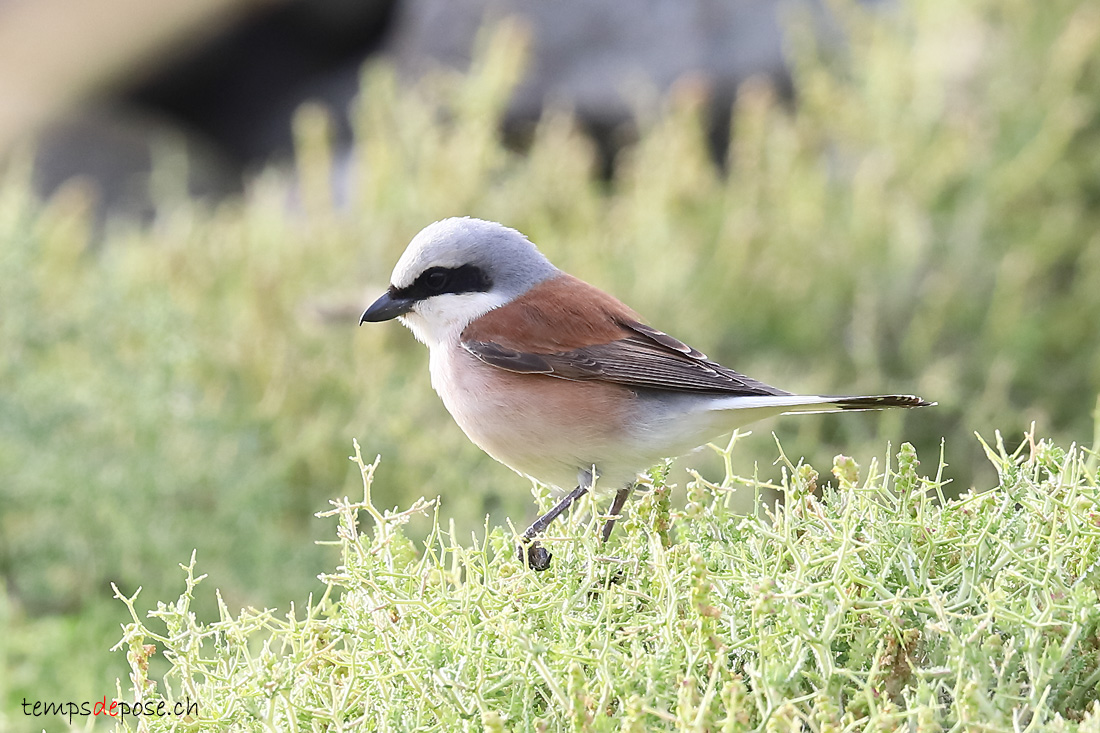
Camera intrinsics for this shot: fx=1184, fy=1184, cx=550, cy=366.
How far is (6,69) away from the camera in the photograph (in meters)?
8.37

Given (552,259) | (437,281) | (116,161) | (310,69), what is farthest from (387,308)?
(310,69)

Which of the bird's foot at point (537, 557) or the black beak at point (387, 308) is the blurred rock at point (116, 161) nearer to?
the black beak at point (387, 308)

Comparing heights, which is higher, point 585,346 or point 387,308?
point 387,308

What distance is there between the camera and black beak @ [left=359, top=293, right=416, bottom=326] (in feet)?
8.50

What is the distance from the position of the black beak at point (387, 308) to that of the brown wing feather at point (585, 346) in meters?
0.15

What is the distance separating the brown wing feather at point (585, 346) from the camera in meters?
2.53

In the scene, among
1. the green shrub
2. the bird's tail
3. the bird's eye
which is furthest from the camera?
the bird's eye

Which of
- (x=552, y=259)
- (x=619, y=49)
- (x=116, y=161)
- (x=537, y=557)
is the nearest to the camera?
(x=537, y=557)

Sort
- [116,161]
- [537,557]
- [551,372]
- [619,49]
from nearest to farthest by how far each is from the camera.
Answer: [537,557] < [551,372] < [619,49] < [116,161]

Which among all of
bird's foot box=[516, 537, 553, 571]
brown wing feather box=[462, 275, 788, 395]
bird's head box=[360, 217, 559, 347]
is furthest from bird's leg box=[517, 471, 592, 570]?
bird's head box=[360, 217, 559, 347]

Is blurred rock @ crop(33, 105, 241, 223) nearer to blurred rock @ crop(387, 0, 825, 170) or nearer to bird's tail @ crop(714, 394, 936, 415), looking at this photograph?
blurred rock @ crop(387, 0, 825, 170)

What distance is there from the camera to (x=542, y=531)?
216 centimetres

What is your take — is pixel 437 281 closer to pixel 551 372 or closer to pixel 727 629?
pixel 551 372

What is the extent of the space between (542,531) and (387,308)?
722 mm
